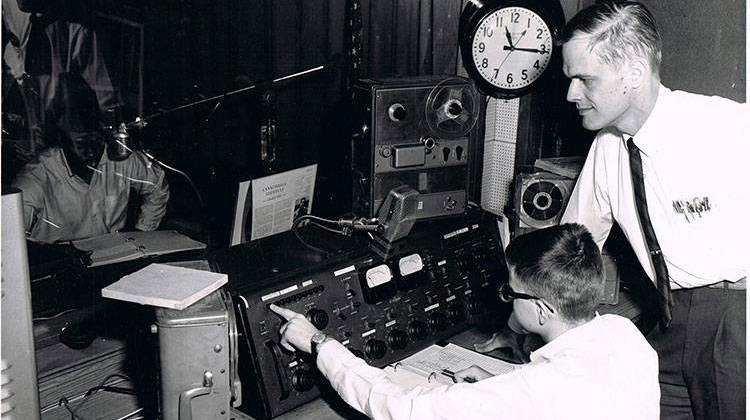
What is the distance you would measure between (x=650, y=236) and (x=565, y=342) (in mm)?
756

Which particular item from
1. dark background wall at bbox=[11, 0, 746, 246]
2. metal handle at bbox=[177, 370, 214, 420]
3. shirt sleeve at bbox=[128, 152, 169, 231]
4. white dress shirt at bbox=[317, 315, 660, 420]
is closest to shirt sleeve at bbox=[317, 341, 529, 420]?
white dress shirt at bbox=[317, 315, 660, 420]

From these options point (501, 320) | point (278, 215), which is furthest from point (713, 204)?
point (278, 215)

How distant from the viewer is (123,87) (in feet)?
9.62

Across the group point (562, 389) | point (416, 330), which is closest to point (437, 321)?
point (416, 330)

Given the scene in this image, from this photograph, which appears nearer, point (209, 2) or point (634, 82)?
point (634, 82)

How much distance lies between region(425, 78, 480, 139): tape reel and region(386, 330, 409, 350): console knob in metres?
0.72

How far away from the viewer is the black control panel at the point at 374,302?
1.86 meters

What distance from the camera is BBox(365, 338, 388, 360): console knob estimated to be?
6.73 ft

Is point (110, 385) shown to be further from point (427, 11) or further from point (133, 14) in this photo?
point (427, 11)

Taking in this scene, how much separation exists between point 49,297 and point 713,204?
2061 millimetres

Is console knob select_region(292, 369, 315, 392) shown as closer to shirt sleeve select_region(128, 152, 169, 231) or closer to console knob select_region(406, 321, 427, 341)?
console knob select_region(406, 321, 427, 341)

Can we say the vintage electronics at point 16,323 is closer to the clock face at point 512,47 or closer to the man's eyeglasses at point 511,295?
the man's eyeglasses at point 511,295

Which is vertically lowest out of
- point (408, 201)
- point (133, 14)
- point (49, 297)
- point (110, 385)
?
point (110, 385)

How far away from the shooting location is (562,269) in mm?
1650
